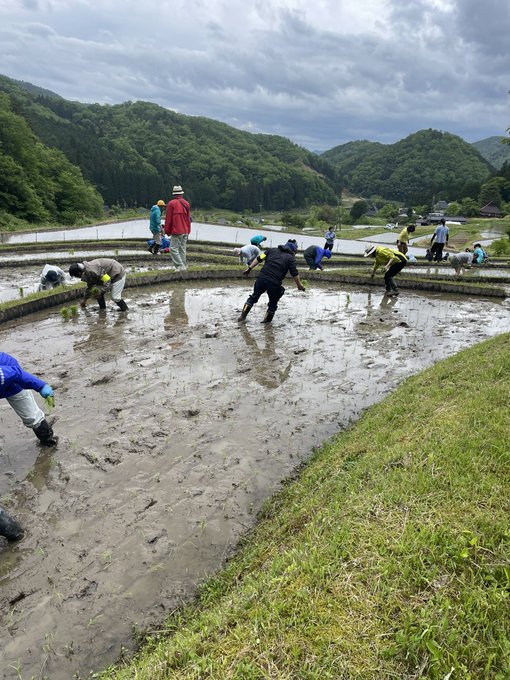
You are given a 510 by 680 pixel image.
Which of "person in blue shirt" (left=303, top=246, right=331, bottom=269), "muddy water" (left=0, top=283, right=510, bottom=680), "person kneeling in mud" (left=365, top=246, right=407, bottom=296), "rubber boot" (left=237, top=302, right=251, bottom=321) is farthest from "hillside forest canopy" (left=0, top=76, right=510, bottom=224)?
"muddy water" (left=0, top=283, right=510, bottom=680)

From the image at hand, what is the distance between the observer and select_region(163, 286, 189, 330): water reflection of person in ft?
29.7

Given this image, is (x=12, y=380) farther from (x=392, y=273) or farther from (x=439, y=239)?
(x=439, y=239)

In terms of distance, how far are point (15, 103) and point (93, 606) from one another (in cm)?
6741

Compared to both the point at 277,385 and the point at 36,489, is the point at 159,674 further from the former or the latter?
the point at 277,385

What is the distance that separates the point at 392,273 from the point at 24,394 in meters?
10.3

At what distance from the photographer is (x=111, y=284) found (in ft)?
30.3

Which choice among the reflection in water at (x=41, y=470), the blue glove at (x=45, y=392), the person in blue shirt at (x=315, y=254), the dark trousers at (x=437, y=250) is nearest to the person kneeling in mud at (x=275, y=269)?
the person in blue shirt at (x=315, y=254)

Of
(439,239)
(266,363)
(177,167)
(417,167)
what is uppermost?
(417,167)

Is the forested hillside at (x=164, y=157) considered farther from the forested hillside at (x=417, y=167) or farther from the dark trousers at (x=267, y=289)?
the dark trousers at (x=267, y=289)

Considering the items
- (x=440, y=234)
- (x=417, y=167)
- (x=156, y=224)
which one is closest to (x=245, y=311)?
(x=156, y=224)

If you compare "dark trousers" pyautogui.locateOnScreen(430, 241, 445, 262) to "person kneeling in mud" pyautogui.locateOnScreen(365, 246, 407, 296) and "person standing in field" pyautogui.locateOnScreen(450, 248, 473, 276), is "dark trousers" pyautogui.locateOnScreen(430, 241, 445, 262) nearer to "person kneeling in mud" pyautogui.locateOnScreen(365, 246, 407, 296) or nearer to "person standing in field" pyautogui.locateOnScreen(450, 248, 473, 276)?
"person standing in field" pyautogui.locateOnScreen(450, 248, 473, 276)

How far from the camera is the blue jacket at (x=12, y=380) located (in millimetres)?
4113

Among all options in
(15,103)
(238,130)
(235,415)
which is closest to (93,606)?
(235,415)

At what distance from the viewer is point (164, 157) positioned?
10175 centimetres
